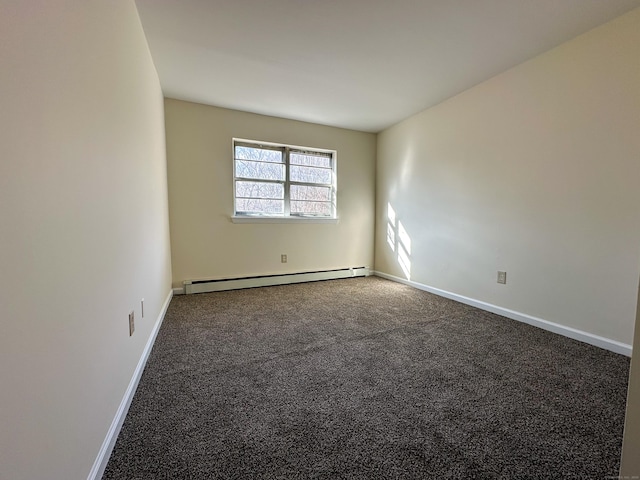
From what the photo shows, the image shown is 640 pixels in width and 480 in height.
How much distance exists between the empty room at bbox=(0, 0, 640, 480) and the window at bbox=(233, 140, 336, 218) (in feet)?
0.11

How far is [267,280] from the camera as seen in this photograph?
3.83 meters

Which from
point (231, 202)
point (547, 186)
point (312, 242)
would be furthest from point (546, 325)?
point (231, 202)

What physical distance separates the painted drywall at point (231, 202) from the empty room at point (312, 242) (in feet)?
0.11

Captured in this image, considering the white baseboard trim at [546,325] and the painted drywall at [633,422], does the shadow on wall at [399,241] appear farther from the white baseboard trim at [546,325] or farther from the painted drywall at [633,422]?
the painted drywall at [633,422]

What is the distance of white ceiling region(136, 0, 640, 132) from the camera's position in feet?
6.03

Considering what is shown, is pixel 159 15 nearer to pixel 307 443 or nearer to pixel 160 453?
pixel 160 453

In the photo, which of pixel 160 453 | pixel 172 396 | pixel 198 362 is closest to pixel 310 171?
pixel 198 362

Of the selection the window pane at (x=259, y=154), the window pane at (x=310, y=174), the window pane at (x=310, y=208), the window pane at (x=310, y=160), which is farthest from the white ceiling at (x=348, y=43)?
the window pane at (x=310, y=208)

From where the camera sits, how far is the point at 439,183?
11.0 feet

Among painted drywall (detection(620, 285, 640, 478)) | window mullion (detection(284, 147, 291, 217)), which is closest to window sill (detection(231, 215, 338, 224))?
window mullion (detection(284, 147, 291, 217))

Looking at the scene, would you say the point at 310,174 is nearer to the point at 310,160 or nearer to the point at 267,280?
the point at 310,160

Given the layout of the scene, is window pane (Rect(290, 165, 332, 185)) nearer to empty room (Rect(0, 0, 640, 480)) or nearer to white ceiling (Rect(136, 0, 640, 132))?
empty room (Rect(0, 0, 640, 480))

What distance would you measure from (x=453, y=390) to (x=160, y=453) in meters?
1.44

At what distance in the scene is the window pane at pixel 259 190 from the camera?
12.3ft
